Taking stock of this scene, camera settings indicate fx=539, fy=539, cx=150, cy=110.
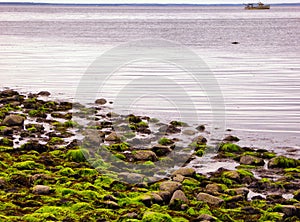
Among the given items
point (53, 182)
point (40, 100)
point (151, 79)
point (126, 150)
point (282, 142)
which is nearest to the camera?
point (53, 182)

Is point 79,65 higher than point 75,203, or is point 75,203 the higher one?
point 79,65

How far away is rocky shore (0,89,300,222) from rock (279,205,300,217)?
0.02m

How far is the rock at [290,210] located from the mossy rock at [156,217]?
7.71ft

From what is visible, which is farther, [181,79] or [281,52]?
[281,52]

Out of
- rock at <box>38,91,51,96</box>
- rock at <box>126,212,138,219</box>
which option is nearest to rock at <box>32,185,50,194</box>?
rock at <box>126,212,138,219</box>

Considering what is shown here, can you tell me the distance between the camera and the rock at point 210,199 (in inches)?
445

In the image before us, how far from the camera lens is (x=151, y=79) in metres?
30.8

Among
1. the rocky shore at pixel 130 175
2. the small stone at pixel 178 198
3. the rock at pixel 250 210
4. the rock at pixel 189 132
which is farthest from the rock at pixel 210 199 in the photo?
the rock at pixel 189 132

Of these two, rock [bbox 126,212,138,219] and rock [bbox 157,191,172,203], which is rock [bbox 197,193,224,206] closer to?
rock [bbox 157,191,172,203]

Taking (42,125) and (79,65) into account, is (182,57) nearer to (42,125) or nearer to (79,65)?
(79,65)

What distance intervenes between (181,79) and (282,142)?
14005 mm

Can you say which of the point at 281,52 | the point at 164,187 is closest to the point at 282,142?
the point at 164,187

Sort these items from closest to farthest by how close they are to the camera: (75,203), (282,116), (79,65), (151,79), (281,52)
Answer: (75,203) → (282,116) → (151,79) → (79,65) → (281,52)

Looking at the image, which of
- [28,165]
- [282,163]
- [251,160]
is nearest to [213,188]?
[251,160]
